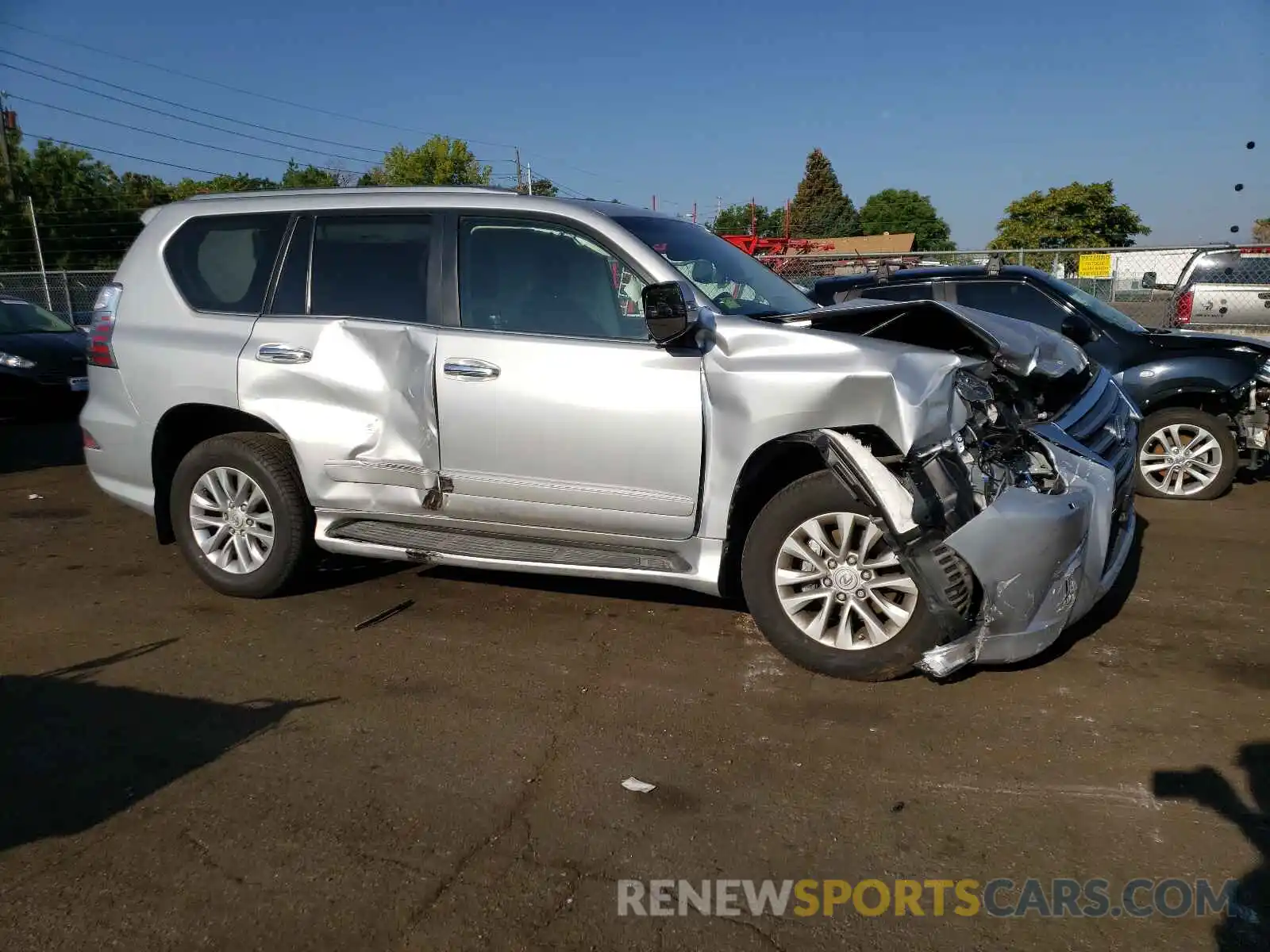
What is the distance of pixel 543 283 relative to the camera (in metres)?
4.48

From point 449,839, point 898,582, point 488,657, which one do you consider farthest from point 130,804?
point 898,582

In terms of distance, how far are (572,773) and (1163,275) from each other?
14151 millimetres

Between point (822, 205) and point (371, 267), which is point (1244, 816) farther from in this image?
point (822, 205)

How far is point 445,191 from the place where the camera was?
15.6 ft

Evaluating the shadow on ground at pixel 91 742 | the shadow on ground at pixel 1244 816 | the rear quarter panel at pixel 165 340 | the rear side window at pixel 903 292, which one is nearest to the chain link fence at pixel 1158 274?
the rear side window at pixel 903 292

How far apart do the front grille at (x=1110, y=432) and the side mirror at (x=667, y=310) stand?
1.72 metres

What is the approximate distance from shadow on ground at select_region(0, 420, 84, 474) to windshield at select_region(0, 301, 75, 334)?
3.77 ft

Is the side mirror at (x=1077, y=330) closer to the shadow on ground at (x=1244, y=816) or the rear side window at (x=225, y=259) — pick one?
the shadow on ground at (x=1244, y=816)

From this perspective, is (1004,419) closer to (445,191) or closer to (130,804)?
(445,191)

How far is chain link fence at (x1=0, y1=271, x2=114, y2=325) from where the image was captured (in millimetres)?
21469

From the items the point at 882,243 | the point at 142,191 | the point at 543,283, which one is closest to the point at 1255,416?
the point at 543,283

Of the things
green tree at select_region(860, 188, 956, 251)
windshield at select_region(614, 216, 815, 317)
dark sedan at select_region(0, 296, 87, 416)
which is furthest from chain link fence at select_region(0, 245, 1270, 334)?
green tree at select_region(860, 188, 956, 251)

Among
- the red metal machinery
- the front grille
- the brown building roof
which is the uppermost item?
the brown building roof

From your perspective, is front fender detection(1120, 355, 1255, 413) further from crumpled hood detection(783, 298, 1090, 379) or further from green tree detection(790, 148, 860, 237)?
green tree detection(790, 148, 860, 237)
